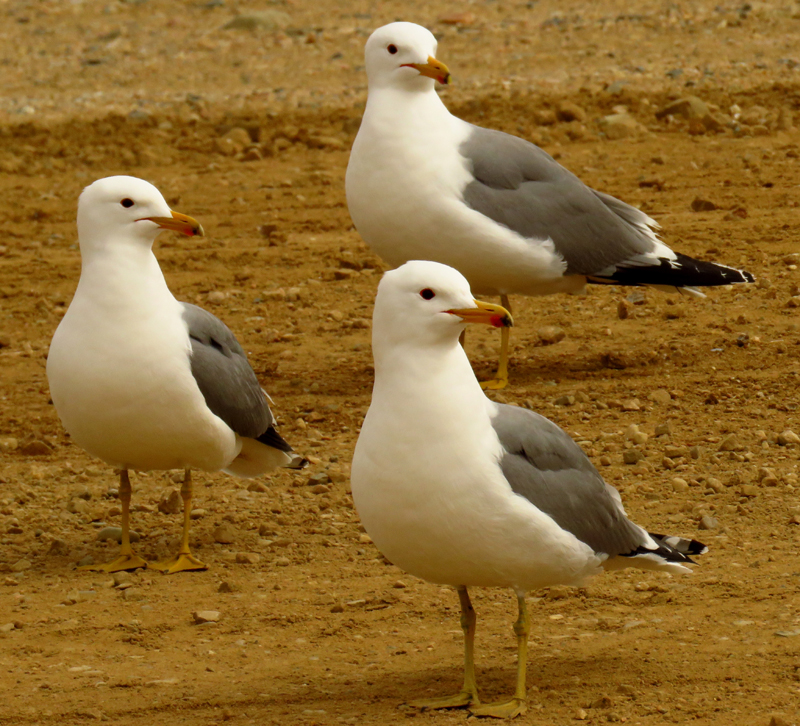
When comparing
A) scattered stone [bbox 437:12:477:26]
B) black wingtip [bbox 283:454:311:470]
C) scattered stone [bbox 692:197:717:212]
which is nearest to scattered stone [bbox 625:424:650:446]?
black wingtip [bbox 283:454:311:470]

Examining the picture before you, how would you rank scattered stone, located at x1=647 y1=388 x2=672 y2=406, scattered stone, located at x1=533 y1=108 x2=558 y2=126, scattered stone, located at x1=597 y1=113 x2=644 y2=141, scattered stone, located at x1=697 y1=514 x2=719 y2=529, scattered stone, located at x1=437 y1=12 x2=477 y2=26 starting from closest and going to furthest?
scattered stone, located at x1=697 y1=514 x2=719 y2=529, scattered stone, located at x1=647 y1=388 x2=672 y2=406, scattered stone, located at x1=597 y1=113 x2=644 y2=141, scattered stone, located at x1=533 y1=108 x2=558 y2=126, scattered stone, located at x1=437 y1=12 x2=477 y2=26

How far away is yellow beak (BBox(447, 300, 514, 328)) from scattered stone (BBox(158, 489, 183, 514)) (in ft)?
9.04

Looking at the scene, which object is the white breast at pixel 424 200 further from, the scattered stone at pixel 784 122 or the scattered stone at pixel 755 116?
the scattered stone at pixel 755 116

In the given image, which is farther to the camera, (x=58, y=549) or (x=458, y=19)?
(x=458, y=19)

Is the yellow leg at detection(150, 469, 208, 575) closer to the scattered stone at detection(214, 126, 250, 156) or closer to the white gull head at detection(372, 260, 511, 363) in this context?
the white gull head at detection(372, 260, 511, 363)

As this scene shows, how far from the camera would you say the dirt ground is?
16.1 ft

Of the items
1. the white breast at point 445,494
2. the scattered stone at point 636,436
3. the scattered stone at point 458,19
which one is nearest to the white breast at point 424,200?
the scattered stone at point 636,436

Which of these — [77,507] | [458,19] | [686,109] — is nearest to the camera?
[77,507]

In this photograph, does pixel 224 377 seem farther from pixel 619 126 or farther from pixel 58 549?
pixel 619 126

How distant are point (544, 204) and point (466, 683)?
3.84 m

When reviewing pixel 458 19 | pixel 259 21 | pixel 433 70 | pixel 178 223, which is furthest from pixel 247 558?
pixel 259 21

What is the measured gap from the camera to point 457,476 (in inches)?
169

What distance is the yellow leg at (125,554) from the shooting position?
609cm

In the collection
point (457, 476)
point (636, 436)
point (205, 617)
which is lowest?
point (205, 617)
